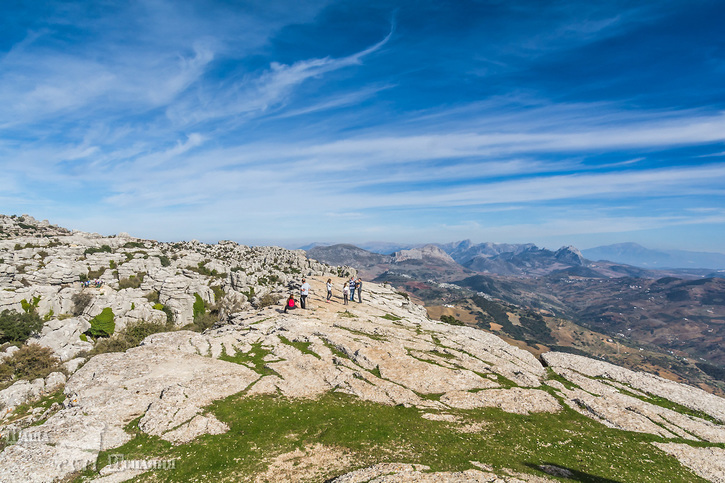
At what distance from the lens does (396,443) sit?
22.1 meters

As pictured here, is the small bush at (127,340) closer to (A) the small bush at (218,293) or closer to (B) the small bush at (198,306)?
(B) the small bush at (198,306)

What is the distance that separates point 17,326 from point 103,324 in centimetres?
1238

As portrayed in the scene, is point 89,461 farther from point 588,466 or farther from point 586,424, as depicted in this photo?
point 586,424

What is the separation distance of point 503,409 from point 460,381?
17.0 ft

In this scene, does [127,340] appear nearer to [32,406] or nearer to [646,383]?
[32,406]

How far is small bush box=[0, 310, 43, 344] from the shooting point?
56219mm

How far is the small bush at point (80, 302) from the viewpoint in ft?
246

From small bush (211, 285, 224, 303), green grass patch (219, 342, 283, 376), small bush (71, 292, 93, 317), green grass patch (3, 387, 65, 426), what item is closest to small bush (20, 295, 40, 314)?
small bush (71, 292, 93, 317)

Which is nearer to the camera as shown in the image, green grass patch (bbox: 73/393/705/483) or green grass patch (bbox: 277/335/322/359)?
green grass patch (bbox: 73/393/705/483)

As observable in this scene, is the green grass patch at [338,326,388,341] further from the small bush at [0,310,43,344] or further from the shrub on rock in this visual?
the small bush at [0,310,43,344]

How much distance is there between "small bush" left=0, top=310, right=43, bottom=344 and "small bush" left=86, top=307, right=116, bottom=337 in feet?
26.3

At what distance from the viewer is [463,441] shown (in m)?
23.1

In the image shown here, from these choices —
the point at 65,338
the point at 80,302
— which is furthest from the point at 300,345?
the point at 80,302

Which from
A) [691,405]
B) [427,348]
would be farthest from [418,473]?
[691,405]
